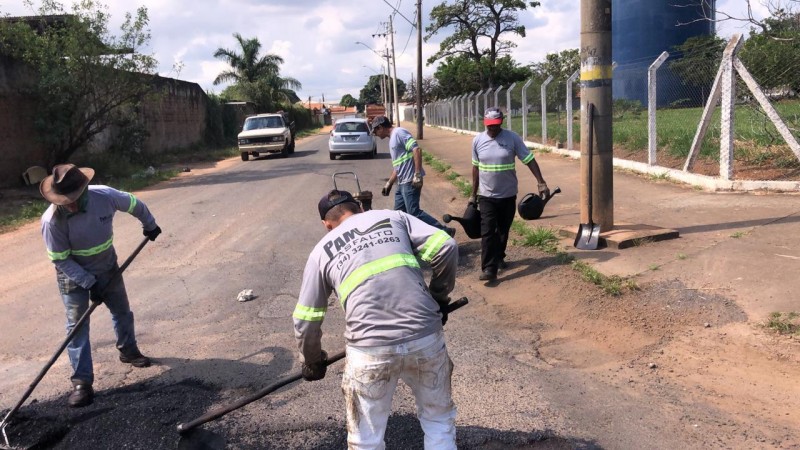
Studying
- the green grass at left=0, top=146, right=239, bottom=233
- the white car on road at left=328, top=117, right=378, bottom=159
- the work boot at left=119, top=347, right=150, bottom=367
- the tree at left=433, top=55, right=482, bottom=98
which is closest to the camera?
the work boot at left=119, top=347, right=150, bottom=367

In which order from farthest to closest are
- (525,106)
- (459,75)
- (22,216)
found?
(459,75) → (525,106) → (22,216)

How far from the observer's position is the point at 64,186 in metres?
4.28

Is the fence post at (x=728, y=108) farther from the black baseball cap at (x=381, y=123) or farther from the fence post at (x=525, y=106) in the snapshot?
the fence post at (x=525, y=106)

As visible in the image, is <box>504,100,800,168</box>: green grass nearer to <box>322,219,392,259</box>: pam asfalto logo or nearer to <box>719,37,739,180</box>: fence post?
A: <box>719,37,739,180</box>: fence post

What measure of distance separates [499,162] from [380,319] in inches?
155

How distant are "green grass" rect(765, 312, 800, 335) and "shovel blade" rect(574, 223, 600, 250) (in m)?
2.38

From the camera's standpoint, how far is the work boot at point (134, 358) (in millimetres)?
4934

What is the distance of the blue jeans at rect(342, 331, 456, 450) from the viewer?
9.23 feet

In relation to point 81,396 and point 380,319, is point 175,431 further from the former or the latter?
point 380,319

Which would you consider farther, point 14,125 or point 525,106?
point 525,106

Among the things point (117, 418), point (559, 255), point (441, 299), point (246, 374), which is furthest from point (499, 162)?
point (117, 418)

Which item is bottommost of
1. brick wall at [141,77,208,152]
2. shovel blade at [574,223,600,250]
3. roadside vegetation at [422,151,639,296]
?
roadside vegetation at [422,151,639,296]

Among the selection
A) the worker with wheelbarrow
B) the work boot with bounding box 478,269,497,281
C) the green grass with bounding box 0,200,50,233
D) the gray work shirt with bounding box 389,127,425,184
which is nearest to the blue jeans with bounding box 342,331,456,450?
the worker with wheelbarrow

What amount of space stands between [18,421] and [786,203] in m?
8.32
